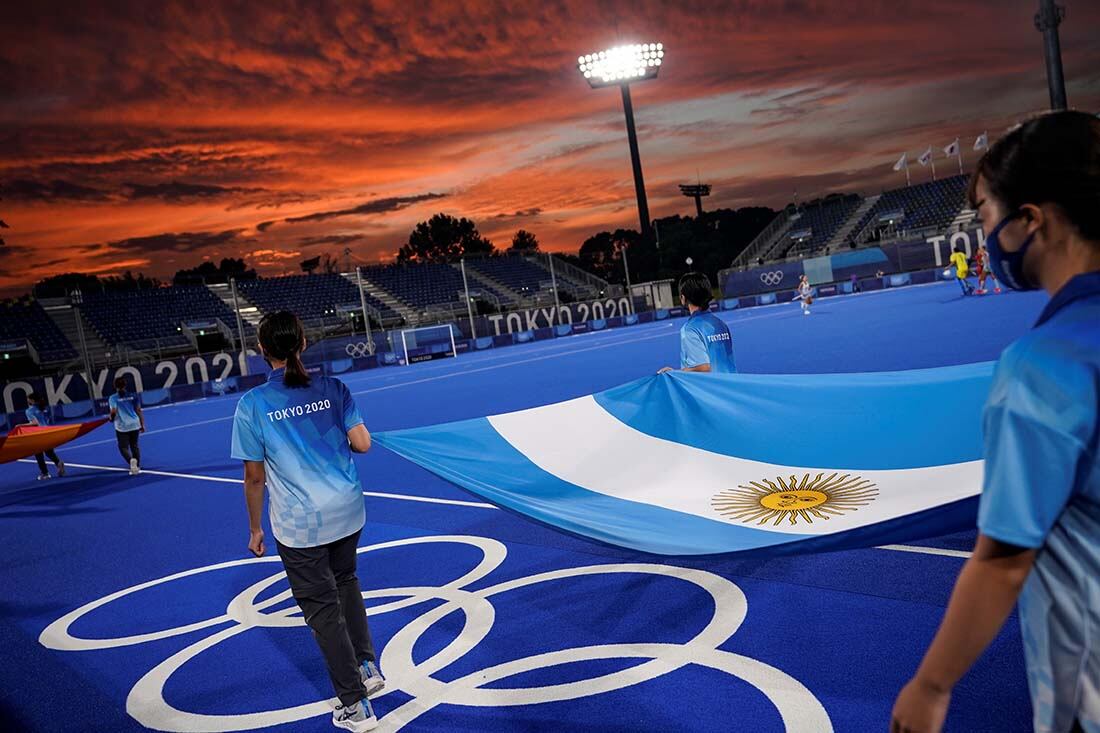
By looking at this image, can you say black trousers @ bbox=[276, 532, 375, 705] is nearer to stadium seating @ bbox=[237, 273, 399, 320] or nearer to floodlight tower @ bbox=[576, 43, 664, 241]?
stadium seating @ bbox=[237, 273, 399, 320]

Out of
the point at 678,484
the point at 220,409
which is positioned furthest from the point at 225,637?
the point at 220,409

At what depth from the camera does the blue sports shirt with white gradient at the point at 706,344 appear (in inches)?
247

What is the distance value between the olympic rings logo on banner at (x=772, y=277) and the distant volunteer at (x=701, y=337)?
4999 centimetres

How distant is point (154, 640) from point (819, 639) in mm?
4228

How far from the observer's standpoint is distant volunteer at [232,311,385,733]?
394cm

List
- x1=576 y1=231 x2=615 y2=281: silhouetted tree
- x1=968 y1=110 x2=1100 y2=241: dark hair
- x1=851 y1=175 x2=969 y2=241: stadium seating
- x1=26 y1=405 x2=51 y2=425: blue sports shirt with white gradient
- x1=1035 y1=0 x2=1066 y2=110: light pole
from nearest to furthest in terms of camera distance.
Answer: x1=968 y1=110 x2=1100 y2=241: dark hair < x1=26 y1=405 x2=51 y2=425: blue sports shirt with white gradient < x1=1035 y1=0 x2=1066 y2=110: light pole < x1=851 y1=175 x2=969 y2=241: stadium seating < x1=576 y1=231 x2=615 y2=281: silhouetted tree

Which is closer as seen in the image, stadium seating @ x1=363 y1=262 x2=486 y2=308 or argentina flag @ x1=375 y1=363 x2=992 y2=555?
argentina flag @ x1=375 y1=363 x2=992 y2=555

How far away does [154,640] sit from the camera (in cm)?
549

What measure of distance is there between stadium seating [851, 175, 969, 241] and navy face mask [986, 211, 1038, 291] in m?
63.1

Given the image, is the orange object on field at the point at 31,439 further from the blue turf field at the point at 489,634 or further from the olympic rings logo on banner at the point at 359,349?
the olympic rings logo on banner at the point at 359,349

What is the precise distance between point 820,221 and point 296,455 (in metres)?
73.8

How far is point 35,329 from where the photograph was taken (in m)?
40.8

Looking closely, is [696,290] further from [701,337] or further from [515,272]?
[515,272]

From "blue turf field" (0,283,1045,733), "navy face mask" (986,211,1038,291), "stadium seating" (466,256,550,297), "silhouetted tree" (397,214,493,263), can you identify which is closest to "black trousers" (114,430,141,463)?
"blue turf field" (0,283,1045,733)
